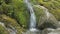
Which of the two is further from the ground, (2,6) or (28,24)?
(2,6)

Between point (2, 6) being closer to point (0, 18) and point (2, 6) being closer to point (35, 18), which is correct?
point (0, 18)

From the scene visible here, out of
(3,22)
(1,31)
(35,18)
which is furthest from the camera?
(35,18)

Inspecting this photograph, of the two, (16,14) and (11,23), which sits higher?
(16,14)

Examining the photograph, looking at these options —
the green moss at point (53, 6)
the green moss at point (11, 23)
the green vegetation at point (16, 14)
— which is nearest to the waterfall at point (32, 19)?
the green vegetation at point (16, 14)

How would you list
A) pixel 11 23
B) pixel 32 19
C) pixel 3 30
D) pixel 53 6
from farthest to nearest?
1. pixel 53 6
2. pixel 32 19
3. pixel 11 23
4. pixel 3 30

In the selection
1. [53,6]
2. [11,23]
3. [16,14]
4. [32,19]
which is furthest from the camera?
[53,6]

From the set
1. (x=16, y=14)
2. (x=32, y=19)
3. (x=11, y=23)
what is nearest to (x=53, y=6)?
(x=32, y=19)

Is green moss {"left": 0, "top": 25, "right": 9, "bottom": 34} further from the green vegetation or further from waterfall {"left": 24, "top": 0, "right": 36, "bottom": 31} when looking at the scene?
waterfall {"left": 24, "top": 0, "right": 36, "bottom": 31}

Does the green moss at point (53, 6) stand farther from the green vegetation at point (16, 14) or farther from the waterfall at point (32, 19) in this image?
the waterfall at point (32, 19)

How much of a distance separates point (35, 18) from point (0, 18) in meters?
2.33

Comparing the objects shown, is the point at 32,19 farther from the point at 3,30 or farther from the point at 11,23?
the point at 3,30

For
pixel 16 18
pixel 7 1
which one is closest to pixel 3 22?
pixel 16 18

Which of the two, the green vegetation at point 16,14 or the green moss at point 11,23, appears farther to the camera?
the green vegetation at point 16,14

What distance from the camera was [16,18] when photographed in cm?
1165
